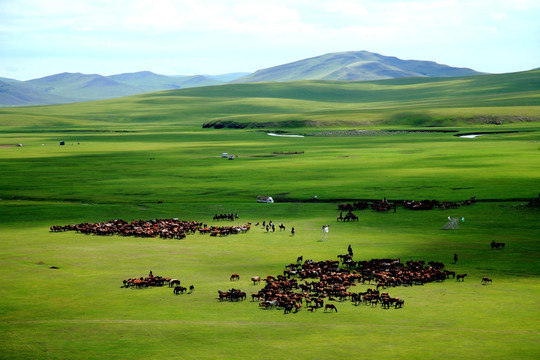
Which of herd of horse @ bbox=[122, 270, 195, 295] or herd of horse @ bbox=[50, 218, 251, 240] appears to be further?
herd of horse @ bbox=[50, 218, 251, 240]


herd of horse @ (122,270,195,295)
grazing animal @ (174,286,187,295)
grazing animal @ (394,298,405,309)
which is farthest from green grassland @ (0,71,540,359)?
herd of horse @ (122,270,195,295)

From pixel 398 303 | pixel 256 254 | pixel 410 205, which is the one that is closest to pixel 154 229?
pixel 256 254

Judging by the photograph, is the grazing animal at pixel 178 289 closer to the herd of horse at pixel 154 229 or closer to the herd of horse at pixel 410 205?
the herd of horse at pixel 154 229

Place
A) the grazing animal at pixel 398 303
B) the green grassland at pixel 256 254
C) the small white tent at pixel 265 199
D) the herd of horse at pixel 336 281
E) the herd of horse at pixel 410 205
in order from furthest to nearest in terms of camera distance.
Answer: the small white tent at pixel 265 199, the herd of horse at pixel 410 205, the herd of horse at pixel 336 281, the grazing animal at pixel 398 303, the green grassland at pixel 256 254

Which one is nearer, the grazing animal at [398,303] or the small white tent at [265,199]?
the grazing animal at [398,303]

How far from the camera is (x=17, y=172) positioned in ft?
308

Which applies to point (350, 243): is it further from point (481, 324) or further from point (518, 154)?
point (518, 154)

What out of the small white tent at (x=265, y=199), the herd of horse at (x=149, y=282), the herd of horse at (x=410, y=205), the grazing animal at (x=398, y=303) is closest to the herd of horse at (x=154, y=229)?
the small white tent at (x=265, y=199)

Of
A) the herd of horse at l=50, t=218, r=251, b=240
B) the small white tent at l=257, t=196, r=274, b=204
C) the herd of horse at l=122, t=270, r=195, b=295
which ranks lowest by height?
the herd of horse at l=122, t=270, r=195, b=295

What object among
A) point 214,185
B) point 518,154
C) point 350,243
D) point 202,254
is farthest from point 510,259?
point 518,154

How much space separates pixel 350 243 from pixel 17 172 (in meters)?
63.6

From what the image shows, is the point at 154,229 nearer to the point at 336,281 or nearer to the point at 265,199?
the point at 265,199

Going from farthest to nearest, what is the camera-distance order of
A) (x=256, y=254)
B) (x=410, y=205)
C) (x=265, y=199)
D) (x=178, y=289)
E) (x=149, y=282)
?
1. (x=265, y=199)
2. (x=410, y=205)
3. (x=256, y=254)
4. (x=149, y=282)
5. (x=178, y=289)

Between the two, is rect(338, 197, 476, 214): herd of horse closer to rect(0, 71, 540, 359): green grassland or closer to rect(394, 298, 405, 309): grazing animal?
rect(0, 71, 540, 359): green grassland
